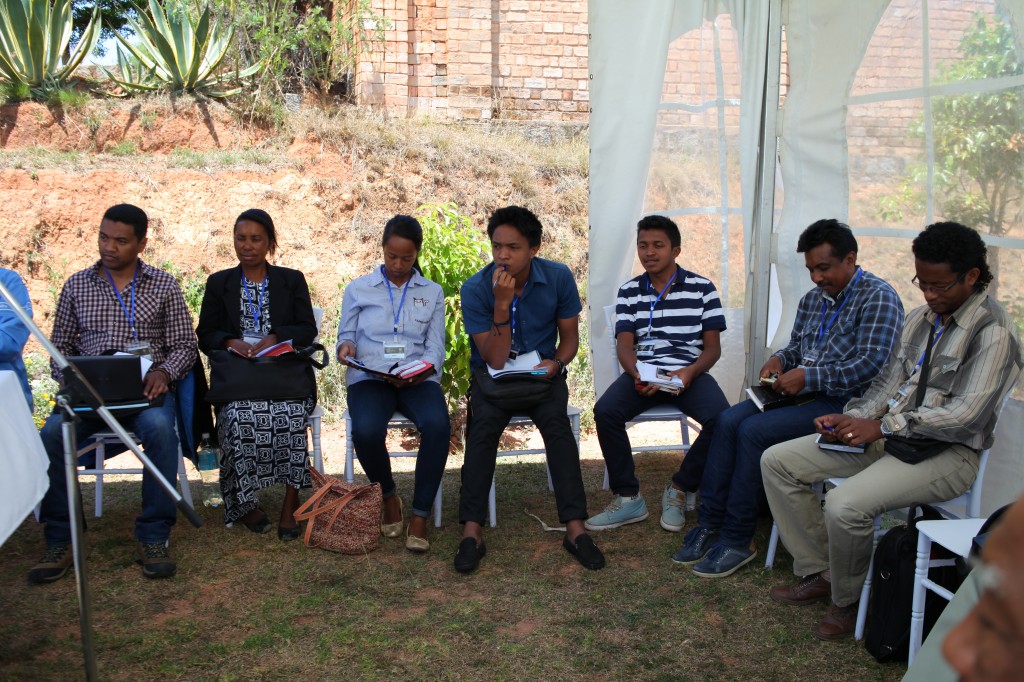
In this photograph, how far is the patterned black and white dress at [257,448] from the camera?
172 inches

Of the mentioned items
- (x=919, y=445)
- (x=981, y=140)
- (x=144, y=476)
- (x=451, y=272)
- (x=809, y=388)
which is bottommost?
(x=144, y=476)

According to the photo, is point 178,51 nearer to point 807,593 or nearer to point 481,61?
point 481,61

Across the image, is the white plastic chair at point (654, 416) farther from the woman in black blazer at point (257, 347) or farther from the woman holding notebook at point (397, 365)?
the woman in black blazer at point (257, 347)

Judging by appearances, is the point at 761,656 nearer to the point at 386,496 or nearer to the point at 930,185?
the point at 386,496

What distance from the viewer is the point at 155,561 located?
3990mm

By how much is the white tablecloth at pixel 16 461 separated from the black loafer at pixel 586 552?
226 cm

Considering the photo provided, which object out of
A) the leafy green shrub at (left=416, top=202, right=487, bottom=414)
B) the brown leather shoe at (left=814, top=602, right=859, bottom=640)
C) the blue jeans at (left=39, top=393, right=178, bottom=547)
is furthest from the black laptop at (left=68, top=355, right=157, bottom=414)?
the brown leather shoe at (left=814, top=602, right=859, bottom=640)

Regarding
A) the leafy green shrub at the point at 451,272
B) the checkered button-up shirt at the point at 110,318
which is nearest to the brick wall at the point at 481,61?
the leafy green shrub at the point at 451,272

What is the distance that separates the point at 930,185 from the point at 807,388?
1133 millimetres

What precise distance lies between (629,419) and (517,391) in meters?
0.67

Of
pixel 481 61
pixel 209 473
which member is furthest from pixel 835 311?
pixel 481 61

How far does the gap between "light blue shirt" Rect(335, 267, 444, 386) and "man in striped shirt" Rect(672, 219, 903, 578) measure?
1.52 metres

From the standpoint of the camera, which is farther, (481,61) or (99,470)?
(481,61)

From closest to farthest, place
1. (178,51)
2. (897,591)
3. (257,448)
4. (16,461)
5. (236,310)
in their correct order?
(16,461)
(897,591)
(257,448)
(236,310)
(178,51)
